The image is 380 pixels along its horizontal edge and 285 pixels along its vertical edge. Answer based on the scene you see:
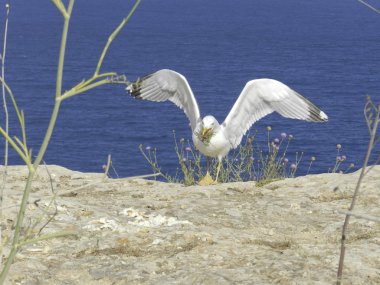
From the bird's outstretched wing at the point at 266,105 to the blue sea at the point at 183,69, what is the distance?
1565 cm

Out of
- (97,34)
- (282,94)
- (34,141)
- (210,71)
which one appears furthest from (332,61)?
(282,94)

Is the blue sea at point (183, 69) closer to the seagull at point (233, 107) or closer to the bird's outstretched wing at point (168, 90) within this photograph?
the bird's outstretched wing at point (168, 90)

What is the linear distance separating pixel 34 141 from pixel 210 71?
23929 millimetres

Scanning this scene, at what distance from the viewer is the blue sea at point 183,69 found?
38.8m

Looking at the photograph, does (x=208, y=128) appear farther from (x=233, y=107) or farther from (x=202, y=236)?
(x=202, y=236)

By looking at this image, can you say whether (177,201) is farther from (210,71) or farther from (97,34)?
(97,34)

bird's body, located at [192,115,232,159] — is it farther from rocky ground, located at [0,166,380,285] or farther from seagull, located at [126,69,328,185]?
rocky ground, located at [0,166,380,285]

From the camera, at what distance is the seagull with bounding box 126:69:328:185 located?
10.4m

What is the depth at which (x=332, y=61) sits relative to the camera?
6856 cm

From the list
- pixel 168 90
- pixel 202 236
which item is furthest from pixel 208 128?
pixel 202 236

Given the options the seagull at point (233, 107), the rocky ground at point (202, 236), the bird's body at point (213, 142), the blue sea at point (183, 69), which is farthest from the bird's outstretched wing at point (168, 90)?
the blue sea at point (183, 69)

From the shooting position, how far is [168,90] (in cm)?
1122

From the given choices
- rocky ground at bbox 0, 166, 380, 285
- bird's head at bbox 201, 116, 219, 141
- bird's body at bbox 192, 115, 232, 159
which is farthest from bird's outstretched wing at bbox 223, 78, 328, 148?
rocky ground at bbox 0, 166, 380, 285

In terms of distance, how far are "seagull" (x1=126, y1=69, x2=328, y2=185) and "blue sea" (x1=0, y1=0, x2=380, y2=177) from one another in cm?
1561
